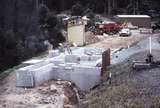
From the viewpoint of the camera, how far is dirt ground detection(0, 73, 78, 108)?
1892 centimetres

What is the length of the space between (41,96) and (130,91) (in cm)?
523

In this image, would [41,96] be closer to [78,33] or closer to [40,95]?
[40,95]

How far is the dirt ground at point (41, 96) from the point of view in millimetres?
18922

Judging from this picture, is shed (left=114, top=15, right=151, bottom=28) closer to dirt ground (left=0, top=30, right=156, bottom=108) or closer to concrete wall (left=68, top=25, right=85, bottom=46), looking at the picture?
concrete wall (left=68, top=25, right=85, bottom=46)

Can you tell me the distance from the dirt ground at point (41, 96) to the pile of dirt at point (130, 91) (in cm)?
174

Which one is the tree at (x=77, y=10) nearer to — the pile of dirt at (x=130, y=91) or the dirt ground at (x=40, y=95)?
the dirt ground at (x=40, y=95)

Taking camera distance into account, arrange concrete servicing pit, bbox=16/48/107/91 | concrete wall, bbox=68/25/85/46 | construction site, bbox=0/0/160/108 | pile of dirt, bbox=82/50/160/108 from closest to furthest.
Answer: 1. pile of dirt, bbox=82/50/160/108
2. construction site, bbox=0/0/160/108
3. concrete servicing pit, bbox=16/48/107/91
4. concrete wall, bbox=68/25/85/46

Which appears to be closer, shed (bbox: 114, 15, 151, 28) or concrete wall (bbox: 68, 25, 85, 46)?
concrete wall (bbox: 68, 25, 85, 46)

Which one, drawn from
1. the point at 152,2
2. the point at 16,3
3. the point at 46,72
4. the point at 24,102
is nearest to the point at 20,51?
the point at 16,3

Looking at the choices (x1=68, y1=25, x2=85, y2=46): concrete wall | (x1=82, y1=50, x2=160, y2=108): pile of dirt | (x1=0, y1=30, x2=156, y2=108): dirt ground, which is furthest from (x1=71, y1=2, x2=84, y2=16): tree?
(x1=82, y1=50, x2=160, y2=108): pile of dirt

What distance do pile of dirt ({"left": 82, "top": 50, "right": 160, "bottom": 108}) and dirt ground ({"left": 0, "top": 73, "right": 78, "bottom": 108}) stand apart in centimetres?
174

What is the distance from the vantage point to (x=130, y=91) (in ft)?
53.4

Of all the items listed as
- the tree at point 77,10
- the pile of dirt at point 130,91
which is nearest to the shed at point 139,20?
the tree at point 77,10

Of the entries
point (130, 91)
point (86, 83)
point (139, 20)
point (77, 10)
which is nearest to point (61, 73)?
point (86, 83)
